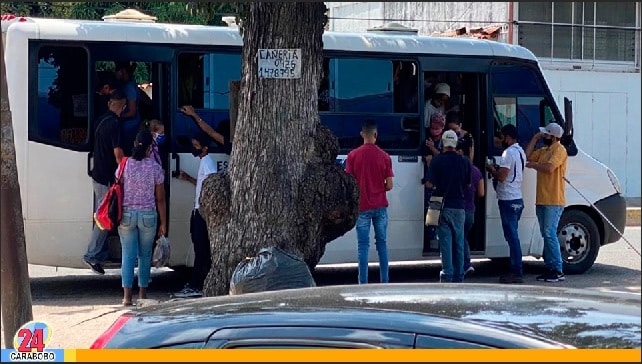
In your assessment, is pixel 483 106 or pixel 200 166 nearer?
pixel 200 166

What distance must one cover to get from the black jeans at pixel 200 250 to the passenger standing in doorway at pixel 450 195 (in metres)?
2.53

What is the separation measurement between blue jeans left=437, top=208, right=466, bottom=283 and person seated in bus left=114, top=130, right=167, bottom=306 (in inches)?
122

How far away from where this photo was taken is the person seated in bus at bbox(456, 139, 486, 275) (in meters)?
11.2

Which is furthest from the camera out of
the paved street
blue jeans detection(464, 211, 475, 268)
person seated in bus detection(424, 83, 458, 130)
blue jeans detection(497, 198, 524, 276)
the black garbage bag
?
person seated in bus detection(424, 83, 458, 130)

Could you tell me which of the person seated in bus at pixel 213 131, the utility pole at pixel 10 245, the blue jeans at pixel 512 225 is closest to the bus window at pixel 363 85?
the person seated in bus at pixel 213 131

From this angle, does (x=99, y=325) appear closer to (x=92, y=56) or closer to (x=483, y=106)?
(x=92, y=56)

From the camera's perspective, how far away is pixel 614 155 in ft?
72.8

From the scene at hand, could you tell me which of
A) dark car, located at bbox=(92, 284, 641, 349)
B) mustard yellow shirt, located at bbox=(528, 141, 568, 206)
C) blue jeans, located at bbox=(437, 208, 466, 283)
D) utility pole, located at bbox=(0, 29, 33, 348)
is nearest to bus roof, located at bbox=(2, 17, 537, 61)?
mustard yellow shirt, located at bbox=(528, 141, 568, 206)

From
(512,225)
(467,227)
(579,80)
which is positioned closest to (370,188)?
(467,227)

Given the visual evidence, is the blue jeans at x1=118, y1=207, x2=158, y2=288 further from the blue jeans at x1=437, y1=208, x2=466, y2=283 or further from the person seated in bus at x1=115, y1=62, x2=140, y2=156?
the blue jeans at x1=437, y1=208, x2=466, y2=283

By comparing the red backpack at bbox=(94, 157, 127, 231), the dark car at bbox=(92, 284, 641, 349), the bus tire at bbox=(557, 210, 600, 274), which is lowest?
the bus tire at bbox=(557, 210, 600, 274)

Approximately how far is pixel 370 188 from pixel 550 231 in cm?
255

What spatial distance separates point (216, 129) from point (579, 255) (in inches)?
201

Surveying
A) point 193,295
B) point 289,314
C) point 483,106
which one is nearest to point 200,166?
point 193,295
